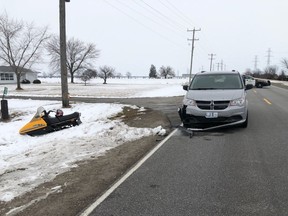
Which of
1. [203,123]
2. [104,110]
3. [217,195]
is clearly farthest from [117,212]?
[104,110]

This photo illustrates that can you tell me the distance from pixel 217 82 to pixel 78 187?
22.8 feet

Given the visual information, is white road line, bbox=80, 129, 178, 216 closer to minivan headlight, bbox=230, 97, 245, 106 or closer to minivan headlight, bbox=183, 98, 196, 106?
minivan headlight, bbox=183, 98, 196, 106

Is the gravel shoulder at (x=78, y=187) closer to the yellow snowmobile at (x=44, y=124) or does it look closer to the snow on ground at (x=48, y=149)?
the snow on ground at (x=48, y=149)

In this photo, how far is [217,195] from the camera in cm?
470

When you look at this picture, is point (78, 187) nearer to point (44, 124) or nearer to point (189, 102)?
point (189, 102)

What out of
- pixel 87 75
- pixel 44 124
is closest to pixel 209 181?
pixel 44 124

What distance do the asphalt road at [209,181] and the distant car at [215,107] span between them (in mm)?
993

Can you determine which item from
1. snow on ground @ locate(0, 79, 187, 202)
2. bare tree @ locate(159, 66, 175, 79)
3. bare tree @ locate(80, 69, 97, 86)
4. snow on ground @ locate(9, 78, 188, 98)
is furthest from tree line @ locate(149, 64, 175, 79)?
snow on ground @ locate(0, 79, 187, 202)

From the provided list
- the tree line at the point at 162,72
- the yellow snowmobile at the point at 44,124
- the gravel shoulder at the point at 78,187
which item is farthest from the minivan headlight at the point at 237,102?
the tree line at the point at 162,72

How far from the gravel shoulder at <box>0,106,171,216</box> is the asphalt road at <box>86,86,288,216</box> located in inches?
12.2

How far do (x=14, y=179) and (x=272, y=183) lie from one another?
14.1 ft

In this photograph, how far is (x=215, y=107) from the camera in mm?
9375

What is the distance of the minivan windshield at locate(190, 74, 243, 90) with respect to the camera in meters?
10.6

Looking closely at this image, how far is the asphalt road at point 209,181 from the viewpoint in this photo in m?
4.29
